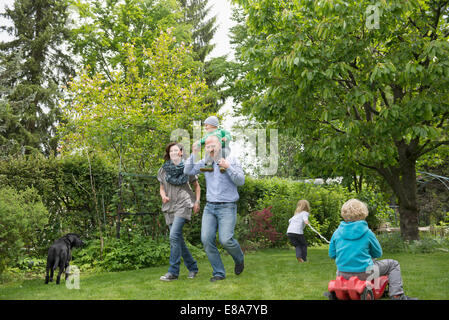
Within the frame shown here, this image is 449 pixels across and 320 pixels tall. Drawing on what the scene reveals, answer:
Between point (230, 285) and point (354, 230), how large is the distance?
1760 millimetres

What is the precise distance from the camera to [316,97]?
8828 millimetres

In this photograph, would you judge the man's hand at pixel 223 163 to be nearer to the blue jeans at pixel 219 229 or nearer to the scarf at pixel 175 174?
the blue jeans at pixel 219 229

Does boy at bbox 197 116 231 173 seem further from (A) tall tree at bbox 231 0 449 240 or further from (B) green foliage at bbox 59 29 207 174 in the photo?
(B) green foliage at bbox 59 29 207 174

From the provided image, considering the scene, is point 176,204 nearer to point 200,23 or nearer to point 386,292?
point 386,292

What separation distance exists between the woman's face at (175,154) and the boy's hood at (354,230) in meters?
2.69

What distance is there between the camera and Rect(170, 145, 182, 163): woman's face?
5668mm

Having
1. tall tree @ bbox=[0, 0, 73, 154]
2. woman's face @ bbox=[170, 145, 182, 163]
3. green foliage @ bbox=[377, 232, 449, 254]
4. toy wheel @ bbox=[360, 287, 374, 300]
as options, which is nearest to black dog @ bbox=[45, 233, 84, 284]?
woman's face @ bbox=[170, 145, 182, 163]

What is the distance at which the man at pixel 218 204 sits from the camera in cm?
507

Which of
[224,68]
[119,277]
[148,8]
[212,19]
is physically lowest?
[119,277]

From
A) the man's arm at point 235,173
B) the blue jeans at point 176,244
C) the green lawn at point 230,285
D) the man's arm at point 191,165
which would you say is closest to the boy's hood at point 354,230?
the green lawn at point 230,285

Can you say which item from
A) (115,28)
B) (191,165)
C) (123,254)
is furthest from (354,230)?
Result: (115,28)
